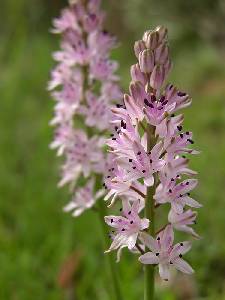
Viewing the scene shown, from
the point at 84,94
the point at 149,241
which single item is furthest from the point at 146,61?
the point at 84,94

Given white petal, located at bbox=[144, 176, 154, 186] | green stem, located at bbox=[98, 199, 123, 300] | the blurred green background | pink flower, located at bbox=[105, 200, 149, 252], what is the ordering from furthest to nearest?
the blurred green background, green stem, located at bbox=[98, 199, 123, 300], pink flower, located at bbox=[105, 200, 149, 252], white petal, located at bbox=[144, 176, 154, 186]

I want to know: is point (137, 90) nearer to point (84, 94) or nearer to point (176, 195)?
point (176, 195)

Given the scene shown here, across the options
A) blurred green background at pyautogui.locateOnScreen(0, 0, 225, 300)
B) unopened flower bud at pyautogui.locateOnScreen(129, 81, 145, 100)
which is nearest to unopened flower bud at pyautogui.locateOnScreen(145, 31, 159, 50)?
unopened flower bud at pyautogui.locateOnScreen(129, 81, 145, 100)

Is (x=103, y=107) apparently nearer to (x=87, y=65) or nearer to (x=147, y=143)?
(x=87, y=65)

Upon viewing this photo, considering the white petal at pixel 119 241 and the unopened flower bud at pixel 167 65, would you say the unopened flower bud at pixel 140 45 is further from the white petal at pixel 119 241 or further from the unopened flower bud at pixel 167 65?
the white petal at pixel 119 241

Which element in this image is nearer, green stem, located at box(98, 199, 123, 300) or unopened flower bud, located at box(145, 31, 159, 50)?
unopened flower bud, located at box(145, 31, 159, 50)

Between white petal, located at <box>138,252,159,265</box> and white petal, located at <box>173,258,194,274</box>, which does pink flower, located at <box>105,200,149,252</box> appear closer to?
white petal, located at <box>138,252,159,265</box>

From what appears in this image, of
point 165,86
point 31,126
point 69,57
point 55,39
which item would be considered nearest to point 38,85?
point 31,126

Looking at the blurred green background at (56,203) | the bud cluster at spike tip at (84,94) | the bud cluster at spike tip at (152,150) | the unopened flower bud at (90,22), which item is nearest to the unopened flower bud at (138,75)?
the bud cluster at spike tip at (152,150)
